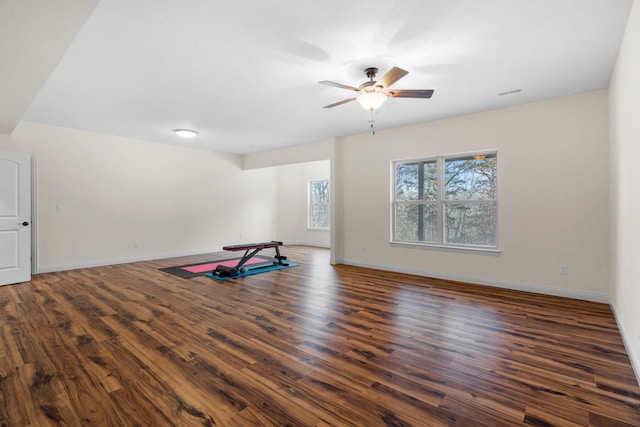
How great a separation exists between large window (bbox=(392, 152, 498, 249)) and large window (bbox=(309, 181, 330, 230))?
12.6 feet

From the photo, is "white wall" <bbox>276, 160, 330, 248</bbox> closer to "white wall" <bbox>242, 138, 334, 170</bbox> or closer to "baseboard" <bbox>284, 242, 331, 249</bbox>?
"baseboard" <bbox>284, 242, 331, 249</bbox>

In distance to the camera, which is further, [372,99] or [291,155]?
[291,155]

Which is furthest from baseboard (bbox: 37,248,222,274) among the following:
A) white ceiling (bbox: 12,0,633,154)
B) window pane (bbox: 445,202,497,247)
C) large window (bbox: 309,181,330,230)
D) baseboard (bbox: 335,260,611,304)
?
window pane (bbox: 445,202,497,247)

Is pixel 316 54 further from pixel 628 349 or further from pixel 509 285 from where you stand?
pixel 509 285

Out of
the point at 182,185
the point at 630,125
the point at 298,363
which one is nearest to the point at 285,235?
the point at 182,185

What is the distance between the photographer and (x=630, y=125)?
2.41 metres

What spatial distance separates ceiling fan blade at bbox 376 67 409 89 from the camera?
8.23ft

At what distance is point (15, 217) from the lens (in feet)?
15.1

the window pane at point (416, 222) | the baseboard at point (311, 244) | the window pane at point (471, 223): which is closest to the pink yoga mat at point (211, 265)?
the baseboard at point (311, 244)

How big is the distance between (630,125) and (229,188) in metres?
7.52

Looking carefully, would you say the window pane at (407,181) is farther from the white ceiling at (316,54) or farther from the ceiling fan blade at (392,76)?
the ceiling fan blade at (392,76)

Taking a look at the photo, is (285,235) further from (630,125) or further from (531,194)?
(630,125)

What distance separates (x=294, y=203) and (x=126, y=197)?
465 centimetres

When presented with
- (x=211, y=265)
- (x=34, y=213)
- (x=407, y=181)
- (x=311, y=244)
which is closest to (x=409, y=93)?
(x=407, y=181)
